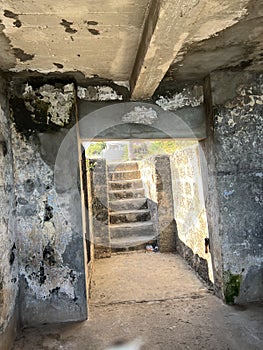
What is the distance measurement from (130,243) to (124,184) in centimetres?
217

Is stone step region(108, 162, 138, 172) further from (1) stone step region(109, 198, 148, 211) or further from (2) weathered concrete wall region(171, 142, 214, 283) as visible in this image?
(2) weathered concrete wall region(171, 142, 214, 283)

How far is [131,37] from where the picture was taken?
2.00 meters

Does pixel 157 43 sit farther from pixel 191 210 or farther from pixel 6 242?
pixel 191 210

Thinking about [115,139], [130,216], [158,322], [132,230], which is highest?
[115,139]

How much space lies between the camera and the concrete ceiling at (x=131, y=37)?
1.61 meters

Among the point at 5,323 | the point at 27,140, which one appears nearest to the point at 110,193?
the point at 27,140

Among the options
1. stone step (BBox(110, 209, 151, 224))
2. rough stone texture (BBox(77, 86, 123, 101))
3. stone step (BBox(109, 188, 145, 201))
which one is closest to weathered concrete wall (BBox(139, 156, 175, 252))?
stone step (BBox(110, 209, 151, 224))

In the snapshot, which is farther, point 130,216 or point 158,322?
point 130,216

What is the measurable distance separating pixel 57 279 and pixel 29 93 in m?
1.61

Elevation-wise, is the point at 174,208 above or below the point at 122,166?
below

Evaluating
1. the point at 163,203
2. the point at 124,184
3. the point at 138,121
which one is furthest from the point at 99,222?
the point at 138,121

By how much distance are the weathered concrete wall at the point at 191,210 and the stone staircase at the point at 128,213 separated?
782 millimetres

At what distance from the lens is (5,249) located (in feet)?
7.59

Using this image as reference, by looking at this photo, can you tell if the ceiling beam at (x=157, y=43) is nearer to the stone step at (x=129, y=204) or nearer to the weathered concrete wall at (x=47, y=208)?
the weathered concrete wall at (x=47, y=208)
